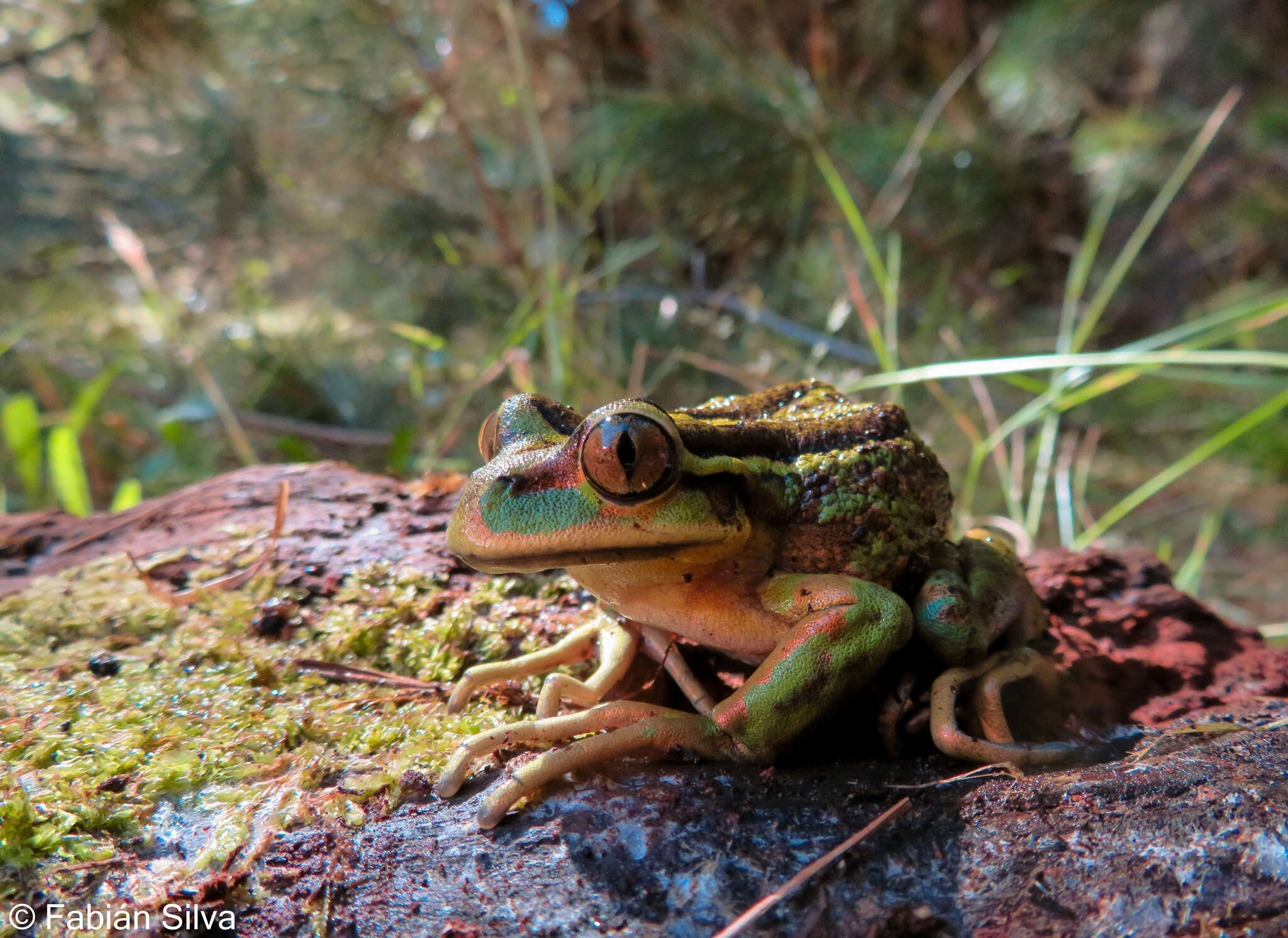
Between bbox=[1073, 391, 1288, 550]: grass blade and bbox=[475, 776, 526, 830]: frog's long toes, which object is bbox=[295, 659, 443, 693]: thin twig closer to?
bbox=[475, 776, 526, 830]: frog's long toes

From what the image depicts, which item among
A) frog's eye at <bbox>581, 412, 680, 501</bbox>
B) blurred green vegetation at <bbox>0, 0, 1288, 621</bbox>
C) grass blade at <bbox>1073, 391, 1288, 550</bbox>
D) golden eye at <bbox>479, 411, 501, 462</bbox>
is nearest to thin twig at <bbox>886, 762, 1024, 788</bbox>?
frog's eye at <bbox>581, 412, 680, 501</bbox>

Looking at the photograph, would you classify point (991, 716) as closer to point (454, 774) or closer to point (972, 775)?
point (972, 775)

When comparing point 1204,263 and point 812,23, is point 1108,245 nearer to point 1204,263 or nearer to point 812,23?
point 1204,263

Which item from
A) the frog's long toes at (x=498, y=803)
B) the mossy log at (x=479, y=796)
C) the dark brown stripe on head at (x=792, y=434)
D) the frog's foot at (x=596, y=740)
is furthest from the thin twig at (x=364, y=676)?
the dark brown stripe on head at (x=792, y=434)

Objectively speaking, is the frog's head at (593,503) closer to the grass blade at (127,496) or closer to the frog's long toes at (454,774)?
the frog's long toes at (454,774)

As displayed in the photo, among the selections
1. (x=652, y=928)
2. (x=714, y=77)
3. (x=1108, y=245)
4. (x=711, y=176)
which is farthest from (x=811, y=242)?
(x=652, y=928)

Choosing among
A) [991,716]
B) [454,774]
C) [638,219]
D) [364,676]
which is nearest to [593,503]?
[454,774]
